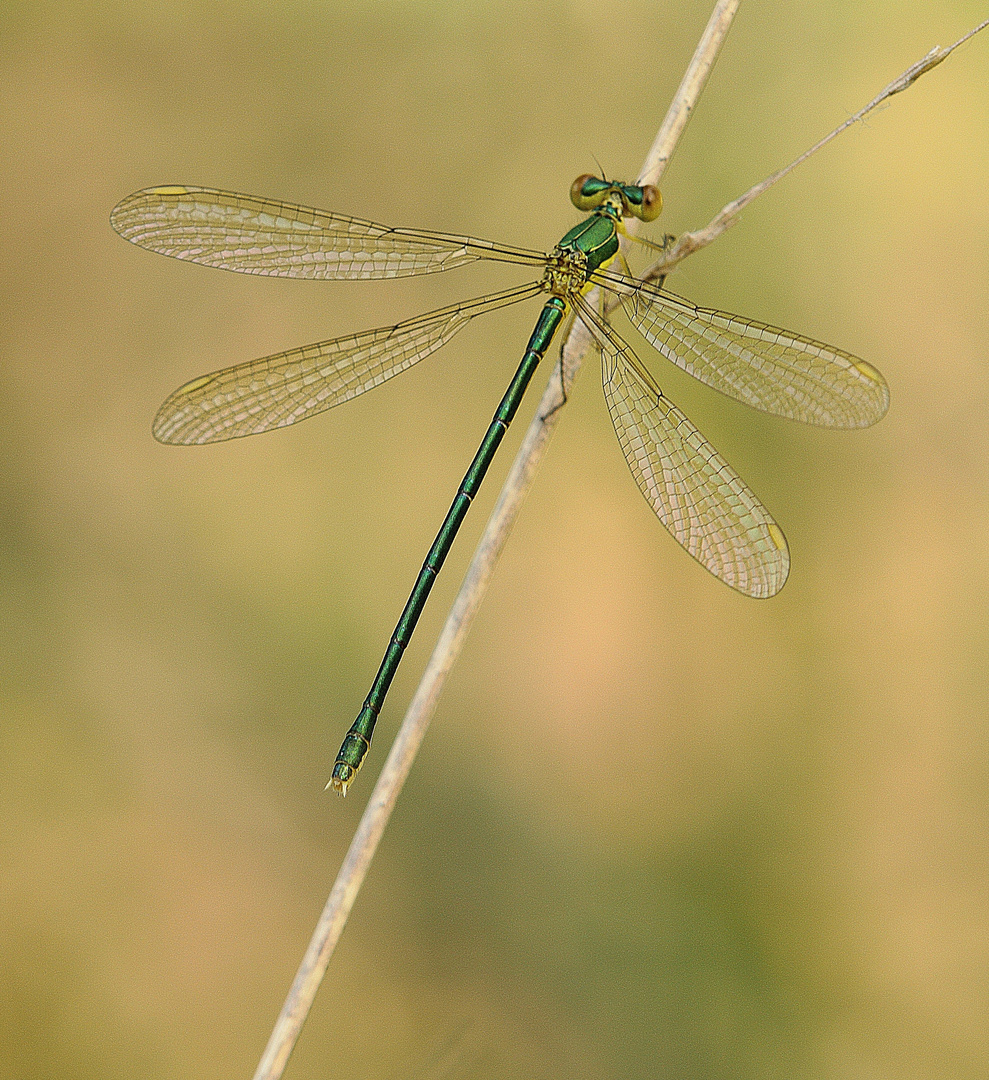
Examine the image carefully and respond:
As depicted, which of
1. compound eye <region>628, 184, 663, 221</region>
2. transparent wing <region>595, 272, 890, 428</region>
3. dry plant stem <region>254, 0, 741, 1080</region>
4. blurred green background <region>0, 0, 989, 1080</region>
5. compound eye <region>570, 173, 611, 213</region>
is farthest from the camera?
blurred green background <region>0, 0, 989, 1080</region>

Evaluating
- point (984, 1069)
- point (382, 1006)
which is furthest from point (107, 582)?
point (984, 1069)

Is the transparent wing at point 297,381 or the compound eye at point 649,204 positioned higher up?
the compound eye at point 649,204

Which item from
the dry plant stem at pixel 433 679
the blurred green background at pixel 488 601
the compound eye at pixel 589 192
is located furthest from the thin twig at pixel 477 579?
the blurred green background at pixel 488 601

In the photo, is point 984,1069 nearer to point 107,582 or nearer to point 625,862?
point 625,862

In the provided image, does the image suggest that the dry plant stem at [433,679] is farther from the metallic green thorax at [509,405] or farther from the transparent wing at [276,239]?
the transparent wing at [276,239]

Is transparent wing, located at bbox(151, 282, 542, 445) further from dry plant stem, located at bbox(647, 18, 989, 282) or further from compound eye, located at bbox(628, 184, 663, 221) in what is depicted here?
dry plant stem, located at bbox(647, 18, 989, 282)

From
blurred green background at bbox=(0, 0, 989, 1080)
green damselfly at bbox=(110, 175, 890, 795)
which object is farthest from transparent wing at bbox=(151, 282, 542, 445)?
blurred green background at bbox=(0, 0, 989, 1080)
